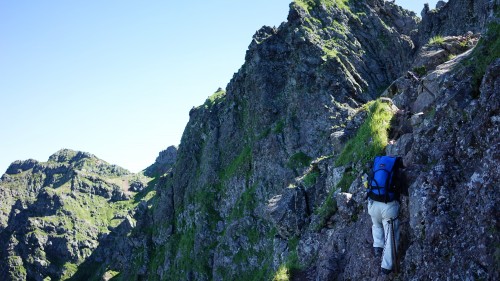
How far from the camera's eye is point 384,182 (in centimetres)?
1132

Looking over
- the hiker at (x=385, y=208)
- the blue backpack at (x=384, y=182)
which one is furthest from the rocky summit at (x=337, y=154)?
the blue backpack at (x=384, y=182)

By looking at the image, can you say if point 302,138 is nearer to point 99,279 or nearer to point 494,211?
point 494,211

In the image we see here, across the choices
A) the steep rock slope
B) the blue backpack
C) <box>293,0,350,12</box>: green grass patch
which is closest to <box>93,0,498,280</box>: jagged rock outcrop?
the steep rock slope

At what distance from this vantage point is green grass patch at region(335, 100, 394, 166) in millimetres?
17266

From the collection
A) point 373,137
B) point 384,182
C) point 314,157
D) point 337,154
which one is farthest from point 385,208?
point 314,157

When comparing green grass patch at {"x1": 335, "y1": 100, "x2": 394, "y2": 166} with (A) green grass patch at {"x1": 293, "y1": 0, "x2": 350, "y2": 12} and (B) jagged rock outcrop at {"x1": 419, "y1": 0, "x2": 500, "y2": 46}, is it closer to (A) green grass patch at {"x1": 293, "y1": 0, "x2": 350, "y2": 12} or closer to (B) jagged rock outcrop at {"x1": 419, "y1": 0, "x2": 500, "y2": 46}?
(B) jagged rock outcrop at {"x1": 419, "y1": 0, "x2": 500, "y2": 46}

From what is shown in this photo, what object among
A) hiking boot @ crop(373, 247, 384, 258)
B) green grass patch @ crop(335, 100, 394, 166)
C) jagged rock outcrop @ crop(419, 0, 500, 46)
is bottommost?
hiking boot @ crop(373, 247, 384, 258)

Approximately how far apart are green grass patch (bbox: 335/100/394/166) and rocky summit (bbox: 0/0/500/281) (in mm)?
85

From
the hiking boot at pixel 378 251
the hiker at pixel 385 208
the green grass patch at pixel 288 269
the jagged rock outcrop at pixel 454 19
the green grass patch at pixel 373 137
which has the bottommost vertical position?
the green grass patch at pixel 288 269

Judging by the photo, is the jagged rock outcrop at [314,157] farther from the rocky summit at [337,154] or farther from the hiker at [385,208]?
the hiker at [385,208]

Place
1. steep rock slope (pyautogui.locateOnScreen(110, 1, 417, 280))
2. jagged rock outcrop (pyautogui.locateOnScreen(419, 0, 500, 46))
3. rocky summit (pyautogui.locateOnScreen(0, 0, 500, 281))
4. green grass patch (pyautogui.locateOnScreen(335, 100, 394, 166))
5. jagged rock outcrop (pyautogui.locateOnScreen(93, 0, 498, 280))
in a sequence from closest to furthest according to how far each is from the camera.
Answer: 1. rocky summit (pyautogui.locateOnScreen(0, 0, 500, 281))
2. jagged rock outcrop (pyautogui.locateOnScreen(93, 0, 498, 280))
3. green grass patch (pyautogui.locateOnScreen(335, 100, 394, 166))
4. jagged rock outcrop (pyautogui.locateOnScreen(419, 0, 500, 46))
5. steep rock slope (pyautogui.locateOnScreen(110, 1, 417, 280))

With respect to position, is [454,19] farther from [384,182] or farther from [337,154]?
[384,182]

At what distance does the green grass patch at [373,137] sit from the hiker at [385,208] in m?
5.43

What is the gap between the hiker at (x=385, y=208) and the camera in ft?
36.2
